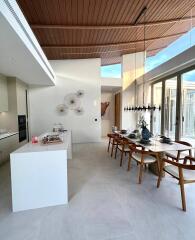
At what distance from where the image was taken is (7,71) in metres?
3.89

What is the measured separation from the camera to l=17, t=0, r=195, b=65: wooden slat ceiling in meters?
3.01

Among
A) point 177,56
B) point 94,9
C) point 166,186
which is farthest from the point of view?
point 177,56

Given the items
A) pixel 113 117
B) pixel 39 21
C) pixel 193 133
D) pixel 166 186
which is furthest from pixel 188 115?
pixel 39 21

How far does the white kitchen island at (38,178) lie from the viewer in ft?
6.42

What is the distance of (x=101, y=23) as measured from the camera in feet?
12.1

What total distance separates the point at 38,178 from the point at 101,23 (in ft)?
12.5

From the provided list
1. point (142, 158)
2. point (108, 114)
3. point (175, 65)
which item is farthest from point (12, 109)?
point (175, 65)

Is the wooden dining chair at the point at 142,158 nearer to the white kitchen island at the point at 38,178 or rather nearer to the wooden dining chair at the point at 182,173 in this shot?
the wooden dining chair at the point at 182,173

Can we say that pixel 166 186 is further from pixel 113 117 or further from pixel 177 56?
pixel 113 117

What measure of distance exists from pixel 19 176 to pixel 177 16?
16.3 ft

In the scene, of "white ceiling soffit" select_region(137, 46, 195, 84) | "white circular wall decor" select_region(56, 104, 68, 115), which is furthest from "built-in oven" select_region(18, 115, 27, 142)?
"white ceiling soffit" select_region(137, 46, 195, 84)

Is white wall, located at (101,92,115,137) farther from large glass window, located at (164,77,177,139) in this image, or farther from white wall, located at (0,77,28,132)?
white wall, located at (0,77,28,132)

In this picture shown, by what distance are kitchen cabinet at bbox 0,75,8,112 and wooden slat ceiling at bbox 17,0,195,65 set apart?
161 cm

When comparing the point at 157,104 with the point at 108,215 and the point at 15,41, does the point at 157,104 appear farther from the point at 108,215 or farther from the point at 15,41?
the point at 15,41
